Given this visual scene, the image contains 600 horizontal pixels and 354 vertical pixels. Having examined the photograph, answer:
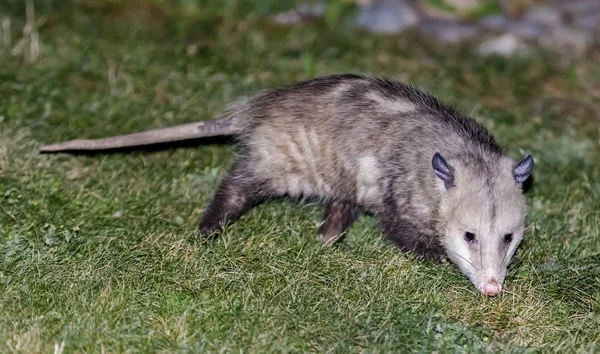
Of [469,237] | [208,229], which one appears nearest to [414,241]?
[469,237]

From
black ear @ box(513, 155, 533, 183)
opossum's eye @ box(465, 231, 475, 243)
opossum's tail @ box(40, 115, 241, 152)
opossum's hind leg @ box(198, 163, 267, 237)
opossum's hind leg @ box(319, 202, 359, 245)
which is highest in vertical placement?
black ear @ box(513, 155, 533, 183)

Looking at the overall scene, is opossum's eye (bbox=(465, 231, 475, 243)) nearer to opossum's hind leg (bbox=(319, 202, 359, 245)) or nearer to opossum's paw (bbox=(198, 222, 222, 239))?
opossum's hind leg (bbox=(319, 202, 359, 245))

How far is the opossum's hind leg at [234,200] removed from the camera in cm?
518

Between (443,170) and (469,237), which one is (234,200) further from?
(469,237)

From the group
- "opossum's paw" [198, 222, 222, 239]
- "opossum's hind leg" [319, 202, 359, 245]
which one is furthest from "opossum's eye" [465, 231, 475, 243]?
"opossum's paw" [198, 222, 222, 239]

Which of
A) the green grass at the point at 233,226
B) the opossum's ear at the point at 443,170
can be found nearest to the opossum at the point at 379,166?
the opossum's ear at the point at 443,170

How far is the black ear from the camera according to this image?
4.79m

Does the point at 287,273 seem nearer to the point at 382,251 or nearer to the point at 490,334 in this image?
the point at 382,251

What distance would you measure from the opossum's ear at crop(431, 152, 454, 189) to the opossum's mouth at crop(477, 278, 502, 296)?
0.48m

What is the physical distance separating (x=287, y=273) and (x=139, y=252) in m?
0.69

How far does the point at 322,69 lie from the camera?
703 cm

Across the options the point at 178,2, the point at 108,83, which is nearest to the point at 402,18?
the point at 178,2

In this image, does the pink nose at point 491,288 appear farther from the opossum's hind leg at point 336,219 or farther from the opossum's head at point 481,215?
the opossum's hind leg at point 336,219

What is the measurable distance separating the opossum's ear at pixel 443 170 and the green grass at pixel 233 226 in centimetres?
40
